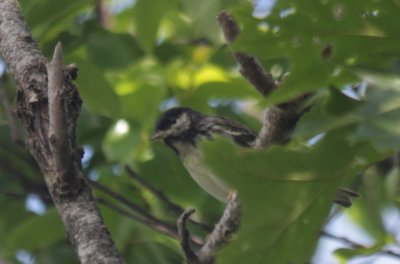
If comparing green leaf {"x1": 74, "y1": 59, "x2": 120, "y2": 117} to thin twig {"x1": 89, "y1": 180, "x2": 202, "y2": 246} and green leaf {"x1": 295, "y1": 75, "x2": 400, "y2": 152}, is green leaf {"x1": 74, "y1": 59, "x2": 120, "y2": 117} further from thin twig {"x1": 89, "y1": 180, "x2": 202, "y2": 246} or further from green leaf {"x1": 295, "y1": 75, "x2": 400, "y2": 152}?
green leaf {"x1": 295, "y1": 75, "x2": 400, "y2": 152}

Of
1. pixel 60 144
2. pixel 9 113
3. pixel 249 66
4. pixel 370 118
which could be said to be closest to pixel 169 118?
pixel 9 113

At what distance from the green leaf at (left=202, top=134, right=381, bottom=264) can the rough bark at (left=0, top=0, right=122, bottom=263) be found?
33 centimetres

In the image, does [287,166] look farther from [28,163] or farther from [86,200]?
[28,163]

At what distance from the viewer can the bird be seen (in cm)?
481

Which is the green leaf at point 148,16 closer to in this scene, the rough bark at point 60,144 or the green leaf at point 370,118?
the rough bark at point 60,144

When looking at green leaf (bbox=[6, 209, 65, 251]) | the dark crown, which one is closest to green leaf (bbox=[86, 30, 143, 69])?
the dark crown

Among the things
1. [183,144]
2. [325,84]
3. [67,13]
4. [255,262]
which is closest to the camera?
[325,84]

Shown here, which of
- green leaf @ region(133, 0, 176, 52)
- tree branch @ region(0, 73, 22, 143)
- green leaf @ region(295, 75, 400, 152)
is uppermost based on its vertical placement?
green leaf @ region(295, 75, 400, 152)

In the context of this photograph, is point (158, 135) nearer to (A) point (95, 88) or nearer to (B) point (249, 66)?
(A) point (95, 88)

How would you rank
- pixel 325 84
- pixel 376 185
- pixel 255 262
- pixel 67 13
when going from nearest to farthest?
pixel 325 84
pixel 255 262
pixel 67 13
pixel 376 185

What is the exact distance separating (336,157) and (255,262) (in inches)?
14.3

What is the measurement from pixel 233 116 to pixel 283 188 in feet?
9.99

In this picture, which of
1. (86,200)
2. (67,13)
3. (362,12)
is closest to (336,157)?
(362,12)

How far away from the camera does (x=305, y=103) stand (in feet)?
8.57
